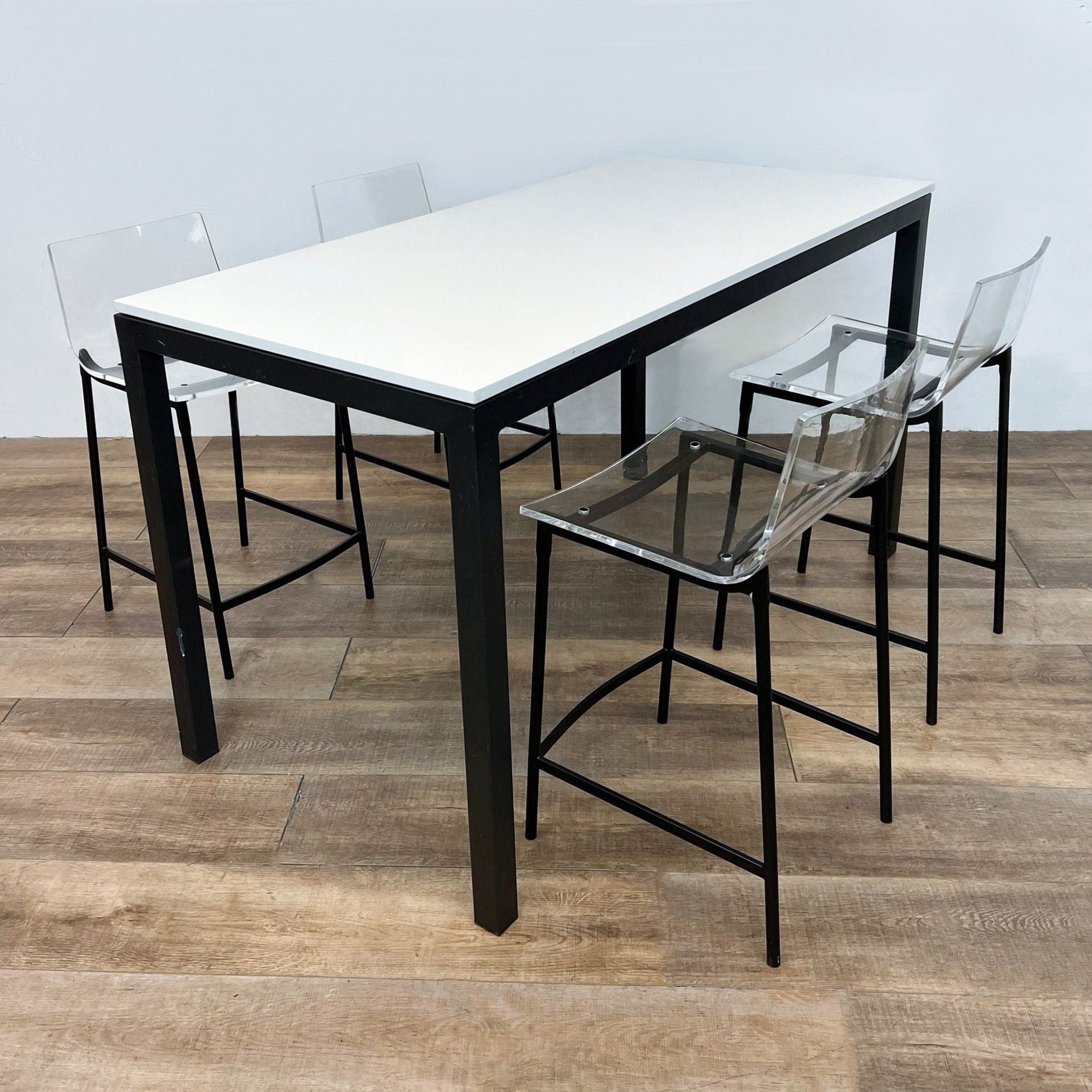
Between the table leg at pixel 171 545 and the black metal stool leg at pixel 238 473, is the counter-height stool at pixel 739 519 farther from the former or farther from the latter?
the black metal stool leg at pixel 238 473

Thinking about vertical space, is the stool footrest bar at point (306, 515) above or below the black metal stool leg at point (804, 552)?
above

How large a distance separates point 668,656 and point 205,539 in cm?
108

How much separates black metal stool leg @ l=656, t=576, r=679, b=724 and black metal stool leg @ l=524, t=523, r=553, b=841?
287 mm

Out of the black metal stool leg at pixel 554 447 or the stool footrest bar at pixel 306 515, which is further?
the black metal stool leg at pixel 554 447

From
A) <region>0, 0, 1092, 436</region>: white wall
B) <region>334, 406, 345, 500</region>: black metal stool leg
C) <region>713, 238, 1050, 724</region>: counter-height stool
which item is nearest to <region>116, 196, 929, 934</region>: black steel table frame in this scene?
<region>713, 238, 1050, 724</region>: counter-height stool

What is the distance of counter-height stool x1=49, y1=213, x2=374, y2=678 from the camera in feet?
8.67

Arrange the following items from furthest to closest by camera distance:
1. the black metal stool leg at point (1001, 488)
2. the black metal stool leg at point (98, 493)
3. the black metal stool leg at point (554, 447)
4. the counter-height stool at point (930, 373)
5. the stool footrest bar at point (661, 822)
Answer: the black metal stool leg at point (554, 447) < the black metal stool leg at point (98, 493) < the black metal stool leg at point (1001, 488) < the counter-height stool at point (930, 373) < the stool footrest bar at point (661, 822)

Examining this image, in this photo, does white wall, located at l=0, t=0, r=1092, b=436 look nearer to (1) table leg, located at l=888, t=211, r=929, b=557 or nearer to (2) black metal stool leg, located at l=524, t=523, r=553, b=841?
(1) table leg, located at l=888, t=211, r=929, b=557

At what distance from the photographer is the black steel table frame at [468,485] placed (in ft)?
5.57

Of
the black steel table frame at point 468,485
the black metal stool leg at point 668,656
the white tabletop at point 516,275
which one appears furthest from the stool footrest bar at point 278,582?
the black metal stool leg at point 668,656

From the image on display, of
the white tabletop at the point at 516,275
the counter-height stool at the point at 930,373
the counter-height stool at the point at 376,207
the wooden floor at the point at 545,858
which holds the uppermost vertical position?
the white tabletop at the point at 516,275

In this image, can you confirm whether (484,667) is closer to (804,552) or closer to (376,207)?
(804,552)

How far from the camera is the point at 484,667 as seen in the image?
179 centimetres

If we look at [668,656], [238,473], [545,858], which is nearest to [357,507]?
[238,473]
